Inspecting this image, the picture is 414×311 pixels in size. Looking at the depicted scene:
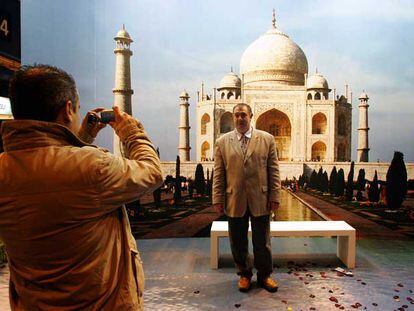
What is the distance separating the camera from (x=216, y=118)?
1888 cm

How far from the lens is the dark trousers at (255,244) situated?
303cm

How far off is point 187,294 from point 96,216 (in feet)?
7.01

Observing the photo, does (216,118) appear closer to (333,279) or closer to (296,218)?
(296,218)

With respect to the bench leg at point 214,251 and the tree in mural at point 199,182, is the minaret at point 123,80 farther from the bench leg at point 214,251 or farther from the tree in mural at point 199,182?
the bench leg at point 214,251

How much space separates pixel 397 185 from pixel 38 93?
7331 mm

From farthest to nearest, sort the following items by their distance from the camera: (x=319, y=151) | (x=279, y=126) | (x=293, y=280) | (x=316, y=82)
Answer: (x=316, y=82) < (x=279, y=126) < (x=319, y=151) < (x=293, y=280)

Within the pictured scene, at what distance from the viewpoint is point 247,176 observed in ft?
10.0

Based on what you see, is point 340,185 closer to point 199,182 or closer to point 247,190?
point 199,182

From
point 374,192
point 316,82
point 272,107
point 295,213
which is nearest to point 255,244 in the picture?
point 295,213

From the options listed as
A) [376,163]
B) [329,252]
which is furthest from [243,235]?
[376,163]

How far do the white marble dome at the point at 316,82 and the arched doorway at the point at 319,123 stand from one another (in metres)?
2.14

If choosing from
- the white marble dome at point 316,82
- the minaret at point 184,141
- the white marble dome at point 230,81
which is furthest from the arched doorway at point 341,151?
the minaret at point 184,141

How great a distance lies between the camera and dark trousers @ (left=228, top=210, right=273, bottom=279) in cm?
303

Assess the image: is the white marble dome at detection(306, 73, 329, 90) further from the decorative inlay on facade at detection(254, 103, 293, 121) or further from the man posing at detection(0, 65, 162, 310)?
the man posing at detection(0, 65, 162, 310)
